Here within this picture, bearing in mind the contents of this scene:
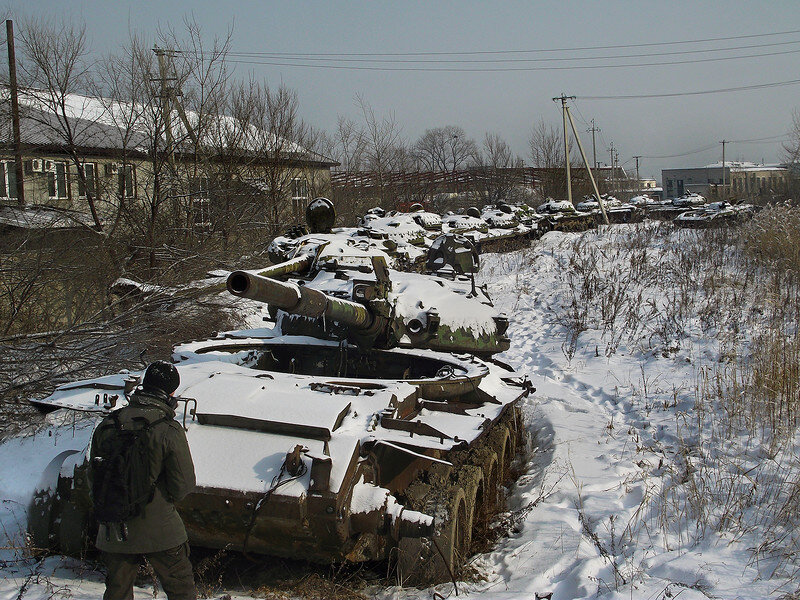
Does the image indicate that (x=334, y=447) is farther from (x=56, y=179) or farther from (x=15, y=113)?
(x=56, y=179)

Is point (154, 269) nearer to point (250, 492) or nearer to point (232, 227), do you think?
point (232, 227)

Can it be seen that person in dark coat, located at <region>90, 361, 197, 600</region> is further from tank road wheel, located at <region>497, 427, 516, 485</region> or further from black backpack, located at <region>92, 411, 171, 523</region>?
tank road wheel, located at <region>497, 427, 516, 485</region>

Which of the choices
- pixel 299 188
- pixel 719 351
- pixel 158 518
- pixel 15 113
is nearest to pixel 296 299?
pixel 158 518

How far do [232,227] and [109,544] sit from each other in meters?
12.1

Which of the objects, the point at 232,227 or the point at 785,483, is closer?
the point at 785,483

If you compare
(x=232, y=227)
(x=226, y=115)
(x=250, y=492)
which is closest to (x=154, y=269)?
(x=232, y=227)

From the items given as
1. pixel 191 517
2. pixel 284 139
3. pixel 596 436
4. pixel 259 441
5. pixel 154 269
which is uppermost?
pixel 284 139

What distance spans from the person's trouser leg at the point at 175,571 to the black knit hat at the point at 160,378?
790 millimetres

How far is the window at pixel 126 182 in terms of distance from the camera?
12734 mm

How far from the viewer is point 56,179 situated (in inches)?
502

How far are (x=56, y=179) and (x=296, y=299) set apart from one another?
965 centimetres

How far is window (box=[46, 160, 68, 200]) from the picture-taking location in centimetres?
1218

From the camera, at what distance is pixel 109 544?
3.52 m

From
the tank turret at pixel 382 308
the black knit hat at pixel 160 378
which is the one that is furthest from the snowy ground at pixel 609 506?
the tank turret at pixel 382 308
